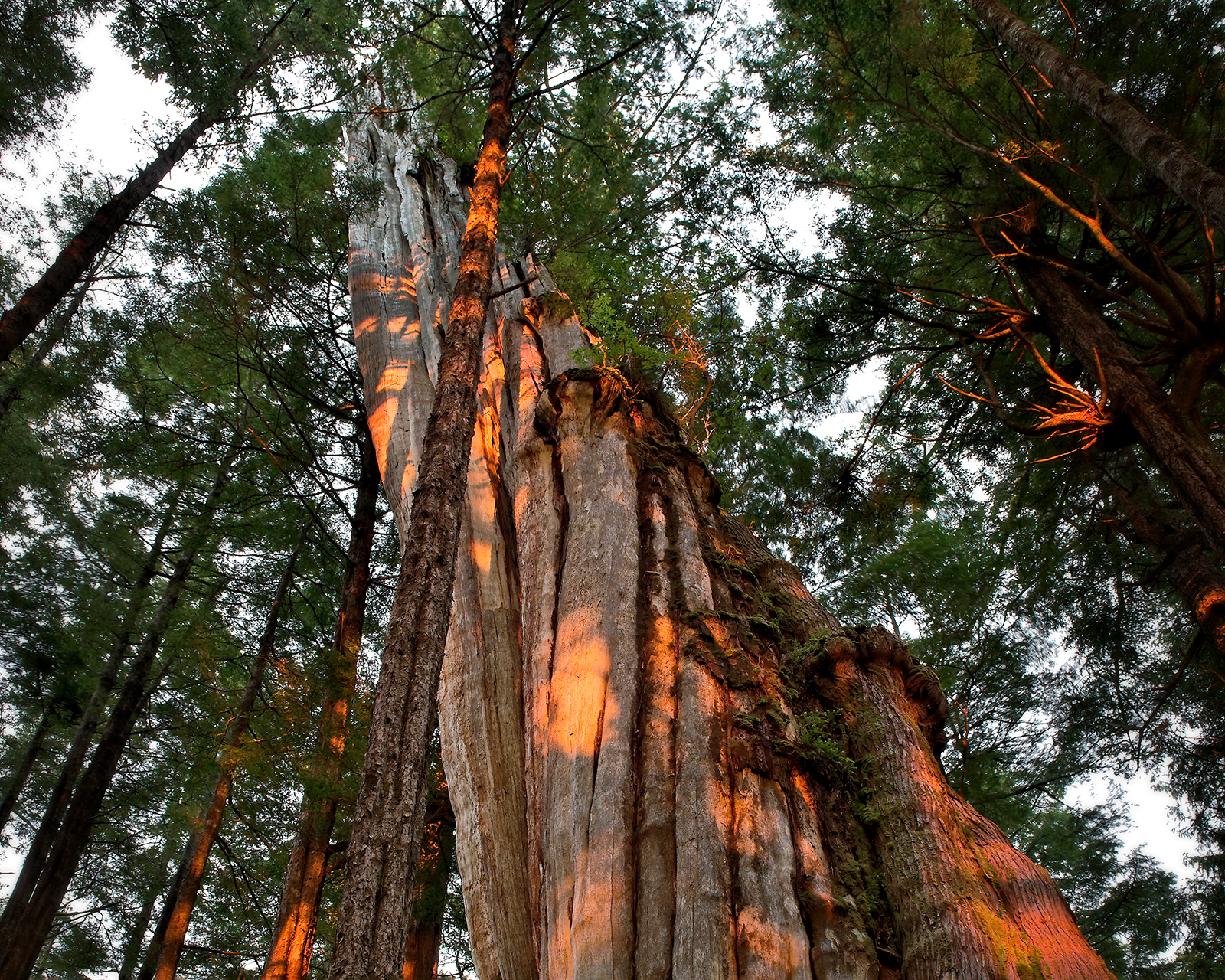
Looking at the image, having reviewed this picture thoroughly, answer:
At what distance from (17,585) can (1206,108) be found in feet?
44.5

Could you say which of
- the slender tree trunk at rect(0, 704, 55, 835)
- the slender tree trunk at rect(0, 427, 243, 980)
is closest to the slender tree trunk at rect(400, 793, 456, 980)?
the slender tree trunk at rect(0, 427, 243, 980)

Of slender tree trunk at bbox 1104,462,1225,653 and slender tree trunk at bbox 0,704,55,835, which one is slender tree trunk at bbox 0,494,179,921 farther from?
slender tree trunk at bbox 1104,462,1225,653

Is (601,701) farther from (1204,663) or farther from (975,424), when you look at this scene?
(1204,663)

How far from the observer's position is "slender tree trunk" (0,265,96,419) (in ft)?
27.5

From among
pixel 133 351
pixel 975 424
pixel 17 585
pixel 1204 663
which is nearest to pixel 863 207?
pixel 975 424

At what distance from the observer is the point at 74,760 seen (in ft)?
26.3

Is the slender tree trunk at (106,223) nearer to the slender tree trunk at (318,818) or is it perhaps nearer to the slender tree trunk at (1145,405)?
the slender tree trunk at (318,818)

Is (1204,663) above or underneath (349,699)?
above

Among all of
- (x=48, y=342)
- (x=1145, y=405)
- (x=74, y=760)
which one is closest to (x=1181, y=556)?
(x=1145, y=405)

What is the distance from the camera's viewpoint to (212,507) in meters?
8.73

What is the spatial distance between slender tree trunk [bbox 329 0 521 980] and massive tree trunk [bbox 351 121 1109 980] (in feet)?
2.88

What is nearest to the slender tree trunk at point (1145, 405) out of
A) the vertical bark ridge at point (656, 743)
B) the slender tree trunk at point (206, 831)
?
the vertical bark ridge at point (656, 743)

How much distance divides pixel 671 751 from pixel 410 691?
1.24m

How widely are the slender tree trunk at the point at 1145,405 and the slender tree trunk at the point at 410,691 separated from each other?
424 centimetres
